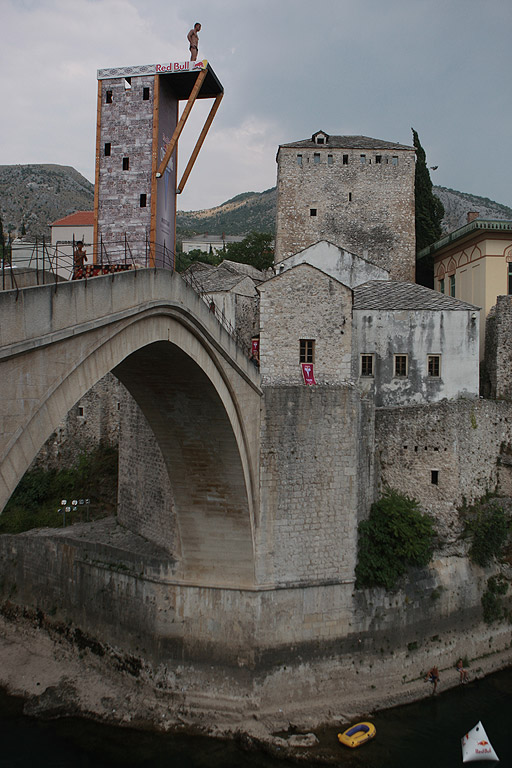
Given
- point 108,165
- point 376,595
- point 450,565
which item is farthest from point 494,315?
point 108,165

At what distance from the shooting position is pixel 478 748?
1443cm

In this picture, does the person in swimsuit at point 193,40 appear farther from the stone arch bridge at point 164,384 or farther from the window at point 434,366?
the window at point 434,366

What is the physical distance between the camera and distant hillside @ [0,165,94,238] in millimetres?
78938

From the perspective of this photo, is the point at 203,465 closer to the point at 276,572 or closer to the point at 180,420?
the point at 180,420

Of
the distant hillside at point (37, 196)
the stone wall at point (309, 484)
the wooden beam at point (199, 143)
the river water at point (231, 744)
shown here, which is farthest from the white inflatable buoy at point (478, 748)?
the distant hillside at point (37, 196)

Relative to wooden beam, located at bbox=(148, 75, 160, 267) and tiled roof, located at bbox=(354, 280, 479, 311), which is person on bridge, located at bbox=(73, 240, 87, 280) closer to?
wooden beam, located at bbox=(148, 75, 160, 267)

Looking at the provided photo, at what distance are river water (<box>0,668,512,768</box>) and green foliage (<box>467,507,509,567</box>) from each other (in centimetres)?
416

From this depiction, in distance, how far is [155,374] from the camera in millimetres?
13680

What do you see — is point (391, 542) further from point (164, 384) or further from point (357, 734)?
point (164, 384)

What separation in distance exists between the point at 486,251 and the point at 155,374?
1593 cm

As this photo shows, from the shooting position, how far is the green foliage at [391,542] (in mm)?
16906

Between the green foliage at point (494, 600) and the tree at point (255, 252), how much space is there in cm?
2735

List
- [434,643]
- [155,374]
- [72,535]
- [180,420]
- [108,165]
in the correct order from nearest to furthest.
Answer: [108,165]
[155,374]
[180,420]
[434,643]
[72,535]

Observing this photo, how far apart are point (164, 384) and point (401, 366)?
9.23 meters
